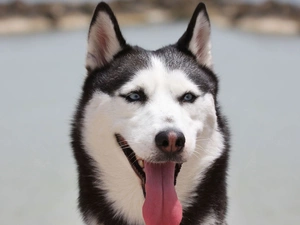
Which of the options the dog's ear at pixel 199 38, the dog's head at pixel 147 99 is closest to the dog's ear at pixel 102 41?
the dog's head at pixel 147 99

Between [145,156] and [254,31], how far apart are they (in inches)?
846

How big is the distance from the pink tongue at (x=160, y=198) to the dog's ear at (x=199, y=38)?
760mm

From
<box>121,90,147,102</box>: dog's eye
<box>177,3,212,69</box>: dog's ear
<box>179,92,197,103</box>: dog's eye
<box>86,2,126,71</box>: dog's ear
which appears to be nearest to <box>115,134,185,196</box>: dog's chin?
<box>121,90,147,102</box>: dog's eye

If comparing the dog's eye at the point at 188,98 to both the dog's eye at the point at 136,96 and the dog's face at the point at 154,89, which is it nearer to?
the dog's face at the point at 154,89

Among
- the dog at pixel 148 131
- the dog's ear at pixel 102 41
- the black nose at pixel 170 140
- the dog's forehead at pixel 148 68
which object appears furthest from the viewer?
the dog's ear at pixel 102 41

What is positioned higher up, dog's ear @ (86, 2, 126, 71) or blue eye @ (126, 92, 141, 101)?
Result: dog's ear @ (86, 2, 126, 71)

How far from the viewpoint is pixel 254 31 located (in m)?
23.8

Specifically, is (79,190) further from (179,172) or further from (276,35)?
(276,35)

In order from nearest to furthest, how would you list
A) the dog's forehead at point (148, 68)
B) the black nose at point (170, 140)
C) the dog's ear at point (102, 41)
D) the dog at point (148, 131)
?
the black nose at point (170, 140), the dog at point (148, 131), the dog's forehead at point (148, 68), the dog's ear at point (102, 41)

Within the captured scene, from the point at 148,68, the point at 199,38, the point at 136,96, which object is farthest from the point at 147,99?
the point at 199,38

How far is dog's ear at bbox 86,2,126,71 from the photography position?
345 cm

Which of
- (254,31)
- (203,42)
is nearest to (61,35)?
(254,31)

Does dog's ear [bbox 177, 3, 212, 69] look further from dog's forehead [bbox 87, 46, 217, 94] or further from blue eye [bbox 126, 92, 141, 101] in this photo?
blue eye [bbox 126, 92, 141, 101]

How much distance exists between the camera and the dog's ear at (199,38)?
350 centimetres
